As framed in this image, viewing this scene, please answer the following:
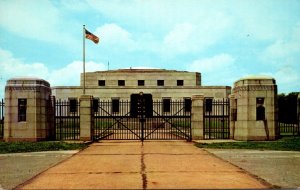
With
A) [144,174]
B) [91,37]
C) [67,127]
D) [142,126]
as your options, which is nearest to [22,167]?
[144,174]

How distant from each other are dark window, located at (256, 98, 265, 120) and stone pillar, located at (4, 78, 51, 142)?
11956mm

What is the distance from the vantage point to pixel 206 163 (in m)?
11.6

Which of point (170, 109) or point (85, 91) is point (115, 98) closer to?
point (85, 91)

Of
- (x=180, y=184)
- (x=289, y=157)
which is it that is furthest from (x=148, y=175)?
(x=289, y=157)

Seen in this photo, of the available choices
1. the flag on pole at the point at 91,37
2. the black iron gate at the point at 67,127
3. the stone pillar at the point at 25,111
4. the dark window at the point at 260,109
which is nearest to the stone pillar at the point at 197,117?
the dark window at the point at 260,109

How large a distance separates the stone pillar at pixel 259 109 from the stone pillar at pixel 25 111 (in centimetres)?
1127

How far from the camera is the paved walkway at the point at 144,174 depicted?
8047 mm

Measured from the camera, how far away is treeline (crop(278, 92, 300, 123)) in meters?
37.1

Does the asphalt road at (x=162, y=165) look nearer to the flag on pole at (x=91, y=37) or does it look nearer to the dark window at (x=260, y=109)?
the dark window at (x=260, y=109)

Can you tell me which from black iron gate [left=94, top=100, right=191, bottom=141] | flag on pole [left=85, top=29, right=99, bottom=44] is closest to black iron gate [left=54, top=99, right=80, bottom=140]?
black iron gate [left=94, top=100, right=191, bottom=141]

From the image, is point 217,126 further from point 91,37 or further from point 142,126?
point 91,37

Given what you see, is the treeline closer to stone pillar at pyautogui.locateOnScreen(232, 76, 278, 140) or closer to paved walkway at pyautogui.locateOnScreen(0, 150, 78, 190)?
stone pillar at pyautogui.locateOnScreen(232, 76, 278, 140)

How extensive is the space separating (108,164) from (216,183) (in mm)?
4258

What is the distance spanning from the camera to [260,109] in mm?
20969
